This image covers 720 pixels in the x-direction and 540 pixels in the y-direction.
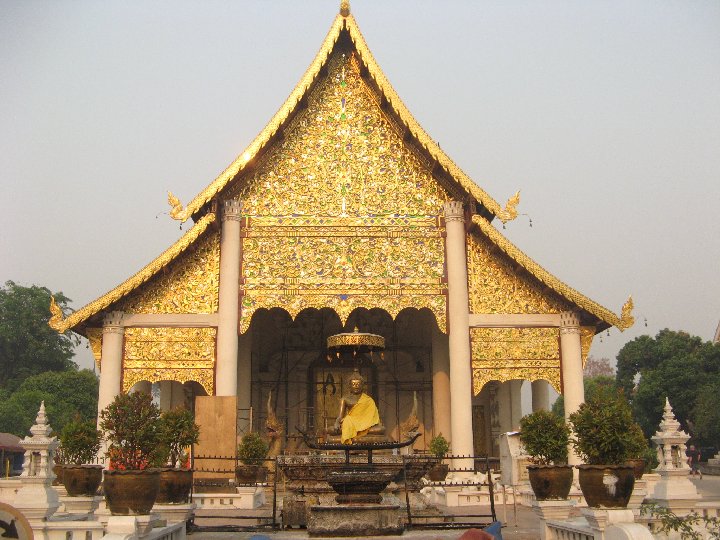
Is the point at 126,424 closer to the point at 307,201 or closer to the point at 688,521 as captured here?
the point at 688,521

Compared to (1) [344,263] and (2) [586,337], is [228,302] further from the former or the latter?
(2) [586,337]

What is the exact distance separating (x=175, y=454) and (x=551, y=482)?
143 inches

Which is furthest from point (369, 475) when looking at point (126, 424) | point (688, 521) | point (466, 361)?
point (466, 361)

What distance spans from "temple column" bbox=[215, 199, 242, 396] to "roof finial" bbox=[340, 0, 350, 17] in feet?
12.1

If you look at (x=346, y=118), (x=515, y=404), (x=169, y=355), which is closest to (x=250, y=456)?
(x=169, y=355)

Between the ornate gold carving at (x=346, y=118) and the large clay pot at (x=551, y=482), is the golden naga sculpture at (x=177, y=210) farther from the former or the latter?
the large clay pot at (x=551, y=482)

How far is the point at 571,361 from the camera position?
1246cm

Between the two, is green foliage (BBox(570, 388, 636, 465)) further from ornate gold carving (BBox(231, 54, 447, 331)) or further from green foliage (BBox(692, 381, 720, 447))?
green foliage (BBox(692, 381, 720, 447))

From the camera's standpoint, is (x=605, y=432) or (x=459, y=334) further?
(x=459, y=334)

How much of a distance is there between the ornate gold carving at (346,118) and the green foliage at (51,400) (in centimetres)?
1888

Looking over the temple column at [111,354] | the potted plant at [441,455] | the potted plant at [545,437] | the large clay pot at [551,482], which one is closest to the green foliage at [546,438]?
the potted plant at [545,437]

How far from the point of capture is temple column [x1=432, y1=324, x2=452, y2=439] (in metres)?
14.8

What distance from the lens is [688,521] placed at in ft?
18.8

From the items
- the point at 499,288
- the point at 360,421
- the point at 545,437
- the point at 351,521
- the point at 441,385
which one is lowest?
the point at 351,521
